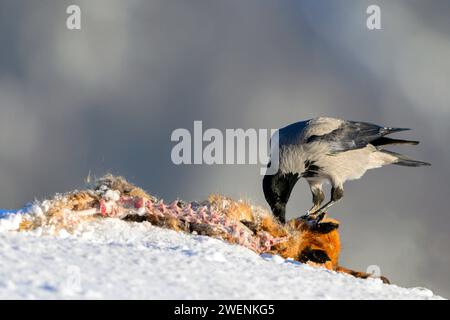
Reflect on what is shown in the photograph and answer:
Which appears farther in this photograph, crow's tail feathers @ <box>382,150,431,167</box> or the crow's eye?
crow's tail feathers @ <box>382,150,431,167</box>

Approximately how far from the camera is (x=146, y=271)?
14.7ft

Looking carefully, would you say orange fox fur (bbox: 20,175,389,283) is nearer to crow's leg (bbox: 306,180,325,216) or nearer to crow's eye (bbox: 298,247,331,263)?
crow's eye (bbox: 298,247,331,263)

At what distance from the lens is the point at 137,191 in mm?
6863

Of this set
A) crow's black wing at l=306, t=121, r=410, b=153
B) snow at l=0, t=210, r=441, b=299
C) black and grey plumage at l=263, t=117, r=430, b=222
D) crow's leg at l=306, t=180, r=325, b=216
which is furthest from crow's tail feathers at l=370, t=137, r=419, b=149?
snow at l=0, t=210, r=441, b=299

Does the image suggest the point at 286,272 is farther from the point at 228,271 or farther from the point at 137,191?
the point at 137,191

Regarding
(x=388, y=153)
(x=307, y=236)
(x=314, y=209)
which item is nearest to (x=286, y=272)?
(x=307, y=236)

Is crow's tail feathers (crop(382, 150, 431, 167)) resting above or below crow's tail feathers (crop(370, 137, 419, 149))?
below

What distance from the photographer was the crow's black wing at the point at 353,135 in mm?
11347

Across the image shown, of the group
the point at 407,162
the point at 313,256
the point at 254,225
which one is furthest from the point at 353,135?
the point at 254,225

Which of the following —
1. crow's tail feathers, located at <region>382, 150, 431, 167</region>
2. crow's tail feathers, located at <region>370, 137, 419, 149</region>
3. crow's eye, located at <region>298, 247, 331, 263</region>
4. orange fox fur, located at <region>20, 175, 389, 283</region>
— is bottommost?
crow's eye, located at <region>298, 247, 331, 263</region>

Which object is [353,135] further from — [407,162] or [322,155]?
[407,162]

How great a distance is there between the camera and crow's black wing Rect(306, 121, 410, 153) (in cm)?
1135

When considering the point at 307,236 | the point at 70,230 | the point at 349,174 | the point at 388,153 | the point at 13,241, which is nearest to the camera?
the point at 13,241

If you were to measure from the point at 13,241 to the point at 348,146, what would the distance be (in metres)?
7.43
